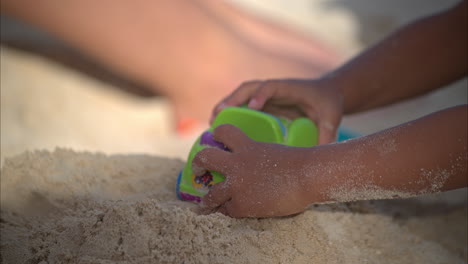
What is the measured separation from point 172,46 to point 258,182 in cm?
135

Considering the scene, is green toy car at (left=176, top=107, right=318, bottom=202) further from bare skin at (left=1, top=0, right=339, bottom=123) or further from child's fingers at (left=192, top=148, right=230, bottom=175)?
bare skin at (left=1, top=0, right=339, bottom=123)

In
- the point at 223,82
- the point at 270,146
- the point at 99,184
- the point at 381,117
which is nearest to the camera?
the point at 270,146

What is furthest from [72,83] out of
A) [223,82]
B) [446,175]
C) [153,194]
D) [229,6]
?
[446,175]

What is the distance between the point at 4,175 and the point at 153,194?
1.14 feet

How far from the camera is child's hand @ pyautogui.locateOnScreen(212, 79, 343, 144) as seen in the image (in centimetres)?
113

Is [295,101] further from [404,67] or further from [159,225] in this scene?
[159,225]

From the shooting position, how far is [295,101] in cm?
116

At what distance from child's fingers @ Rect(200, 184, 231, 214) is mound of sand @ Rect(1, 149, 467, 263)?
0.03 meters

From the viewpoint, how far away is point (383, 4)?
111 inches

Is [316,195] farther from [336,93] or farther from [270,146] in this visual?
[336,93]

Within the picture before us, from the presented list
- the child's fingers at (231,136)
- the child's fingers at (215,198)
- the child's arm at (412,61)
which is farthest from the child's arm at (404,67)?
the child's fingers at (215,198)

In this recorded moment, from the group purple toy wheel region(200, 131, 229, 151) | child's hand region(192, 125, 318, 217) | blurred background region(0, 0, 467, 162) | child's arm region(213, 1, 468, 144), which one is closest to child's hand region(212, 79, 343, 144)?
child's arm region(213, 1, 468, 144)

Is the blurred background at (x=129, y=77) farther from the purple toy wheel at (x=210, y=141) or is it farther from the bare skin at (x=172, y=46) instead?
the purple toy wheel at (x=210, y=141)

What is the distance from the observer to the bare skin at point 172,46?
186 centimetres
